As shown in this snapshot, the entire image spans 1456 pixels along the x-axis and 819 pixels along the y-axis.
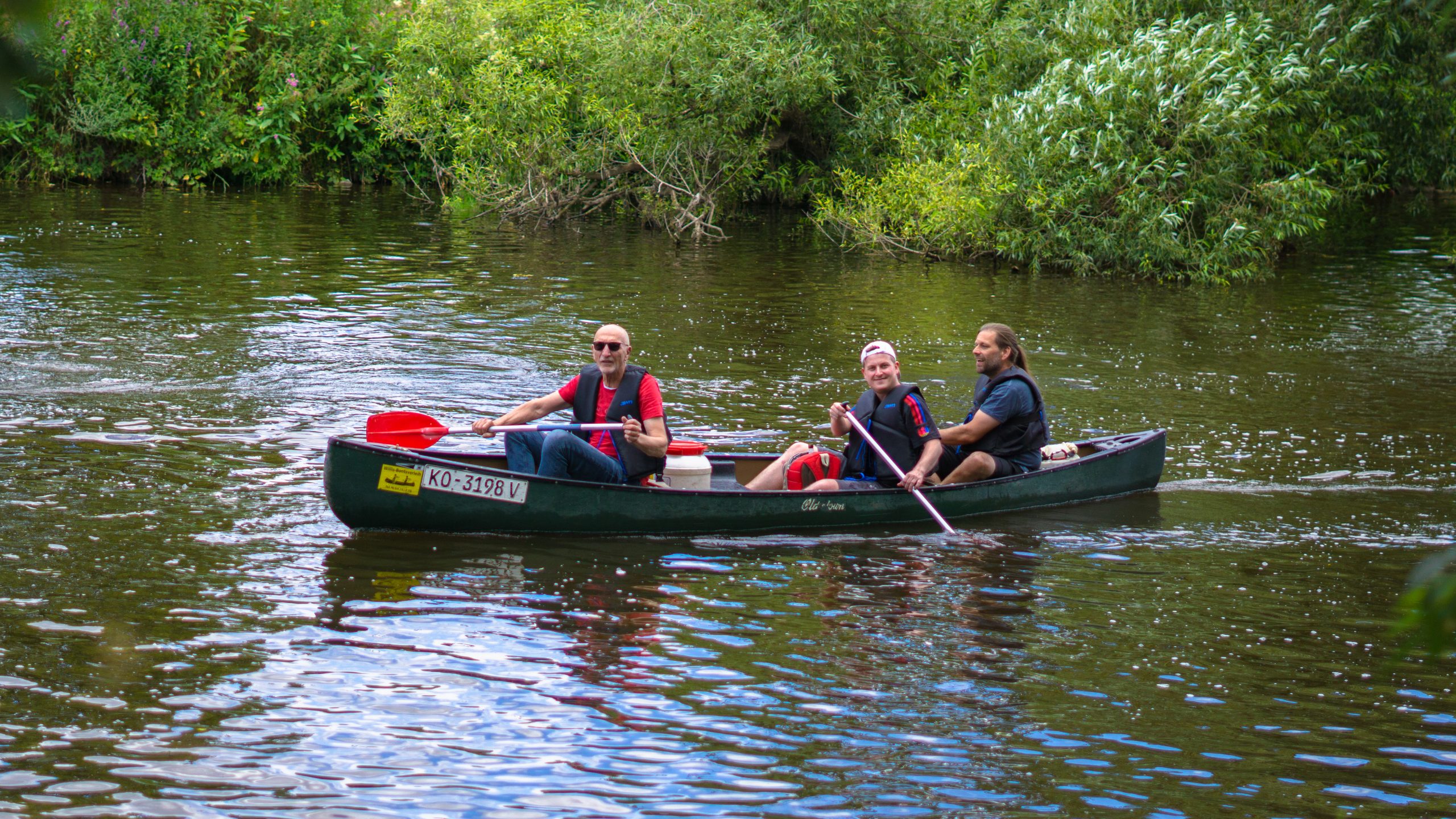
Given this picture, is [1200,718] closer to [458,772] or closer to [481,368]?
[458,772]

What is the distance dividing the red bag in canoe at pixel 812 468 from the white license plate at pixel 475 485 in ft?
6.38

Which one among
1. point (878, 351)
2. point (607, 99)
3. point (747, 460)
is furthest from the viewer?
point (607, 99)

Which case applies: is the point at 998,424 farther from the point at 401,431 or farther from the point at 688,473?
the point at 401,431

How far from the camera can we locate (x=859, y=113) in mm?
25891

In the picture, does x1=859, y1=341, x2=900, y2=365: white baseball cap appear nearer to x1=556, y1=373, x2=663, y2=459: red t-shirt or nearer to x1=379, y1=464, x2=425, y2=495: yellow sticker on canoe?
x1=556, y1=373, x2=663, y2=459: red t-shirt

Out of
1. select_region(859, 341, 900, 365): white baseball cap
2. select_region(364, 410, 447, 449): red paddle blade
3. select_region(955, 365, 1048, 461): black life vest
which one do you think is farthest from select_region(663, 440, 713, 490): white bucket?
select_region(955, 365, 1048, 461): black life vest

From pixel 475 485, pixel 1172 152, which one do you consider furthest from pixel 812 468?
pixel 1172 152

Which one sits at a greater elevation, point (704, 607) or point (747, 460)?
point (747, 460)

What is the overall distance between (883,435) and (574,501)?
217cm

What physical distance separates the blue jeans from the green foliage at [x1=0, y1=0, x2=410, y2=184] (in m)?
22.2

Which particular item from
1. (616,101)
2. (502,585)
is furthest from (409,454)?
(616,101)

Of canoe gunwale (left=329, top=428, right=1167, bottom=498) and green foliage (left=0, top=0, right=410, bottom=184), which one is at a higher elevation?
green foliage (left=0, top=0, right=410, bottom=184)

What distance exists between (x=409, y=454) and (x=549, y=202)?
1853 centimetres

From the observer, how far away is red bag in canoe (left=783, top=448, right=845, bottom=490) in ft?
31.8
